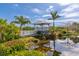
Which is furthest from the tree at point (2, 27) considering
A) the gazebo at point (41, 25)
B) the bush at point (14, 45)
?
the gazebo at point (41, 25)

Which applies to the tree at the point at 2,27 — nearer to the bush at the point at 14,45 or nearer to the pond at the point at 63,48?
the bush at the point at 14,45

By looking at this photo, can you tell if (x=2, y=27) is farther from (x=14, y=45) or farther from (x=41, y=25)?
(x=41, y=25)

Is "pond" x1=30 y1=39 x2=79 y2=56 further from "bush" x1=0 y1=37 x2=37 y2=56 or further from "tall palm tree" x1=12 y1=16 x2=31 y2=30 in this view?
"tall palm tree" x1=12 y1=16 x2=31 y2=30

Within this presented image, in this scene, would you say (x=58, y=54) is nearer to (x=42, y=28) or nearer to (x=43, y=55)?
(x=43, y=55)

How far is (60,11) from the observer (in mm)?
1938

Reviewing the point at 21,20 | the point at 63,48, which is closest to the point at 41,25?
the point at 21,20

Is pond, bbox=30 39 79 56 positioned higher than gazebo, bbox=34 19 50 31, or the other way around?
gazebo, bbox=34 19 50 31

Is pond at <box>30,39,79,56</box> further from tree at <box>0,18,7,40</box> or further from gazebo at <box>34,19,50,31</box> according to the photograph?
tree at <box>0,18,7,40</box>

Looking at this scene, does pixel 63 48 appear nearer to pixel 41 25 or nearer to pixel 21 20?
pixel 41 25

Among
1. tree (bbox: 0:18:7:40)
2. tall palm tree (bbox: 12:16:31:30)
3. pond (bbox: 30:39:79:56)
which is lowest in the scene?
pond (bbox: 30:39:79:56)

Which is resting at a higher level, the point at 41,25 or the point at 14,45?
the point at 41,25

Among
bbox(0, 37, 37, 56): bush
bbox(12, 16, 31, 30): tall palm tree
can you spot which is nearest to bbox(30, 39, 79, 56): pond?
bbox(0, 37, 37, 56): bush

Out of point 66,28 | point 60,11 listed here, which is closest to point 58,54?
point 66,28

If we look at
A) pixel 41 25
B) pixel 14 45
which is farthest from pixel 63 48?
pixel 14 45
